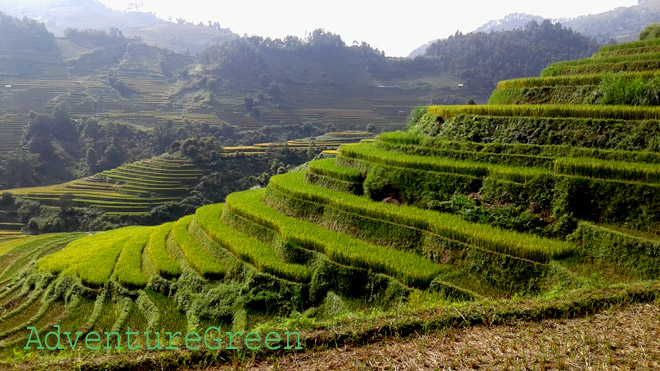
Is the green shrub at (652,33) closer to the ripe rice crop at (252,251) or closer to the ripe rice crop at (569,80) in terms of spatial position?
the ripe rice crop at (569,80)

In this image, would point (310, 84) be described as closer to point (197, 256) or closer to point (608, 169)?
point (197, 256)

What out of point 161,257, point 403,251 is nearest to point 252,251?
point 161,257

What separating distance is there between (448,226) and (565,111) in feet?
16.1

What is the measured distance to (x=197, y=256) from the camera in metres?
11.6

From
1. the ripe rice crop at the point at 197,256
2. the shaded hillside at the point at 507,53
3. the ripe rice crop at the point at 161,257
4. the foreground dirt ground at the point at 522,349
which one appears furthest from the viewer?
the shaded hillside at the point at 507,53

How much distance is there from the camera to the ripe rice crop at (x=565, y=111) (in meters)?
8.71

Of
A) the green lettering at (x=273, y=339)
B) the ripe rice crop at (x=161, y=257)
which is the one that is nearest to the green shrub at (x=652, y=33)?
the green lettering at (x=273, y=339)

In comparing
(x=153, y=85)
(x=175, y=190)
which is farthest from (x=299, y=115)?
(x=175, y=190)

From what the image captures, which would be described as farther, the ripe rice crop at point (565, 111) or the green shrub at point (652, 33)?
the green shrub at point (652, 33)

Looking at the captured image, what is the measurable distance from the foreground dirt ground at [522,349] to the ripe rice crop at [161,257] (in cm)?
854

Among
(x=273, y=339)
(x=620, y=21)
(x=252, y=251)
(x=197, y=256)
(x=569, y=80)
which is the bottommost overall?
(x=197, y=256)

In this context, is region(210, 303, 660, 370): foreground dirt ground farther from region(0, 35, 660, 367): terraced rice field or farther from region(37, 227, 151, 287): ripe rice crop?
region(37, 227, 151, 287): ripe rice crop

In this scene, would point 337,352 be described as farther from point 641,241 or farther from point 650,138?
point 650,138

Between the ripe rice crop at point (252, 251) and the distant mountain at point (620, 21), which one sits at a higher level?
the distant mountain at point (620, 21)
